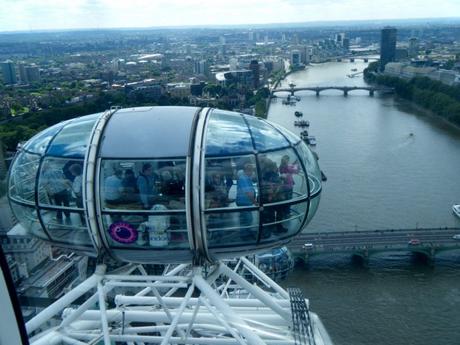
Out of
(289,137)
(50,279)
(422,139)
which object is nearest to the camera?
(289,137)

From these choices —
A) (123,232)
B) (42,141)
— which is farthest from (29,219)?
(123,232)

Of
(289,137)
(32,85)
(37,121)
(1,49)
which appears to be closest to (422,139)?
(37,121)

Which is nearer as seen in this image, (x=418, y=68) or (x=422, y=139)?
(x=422, y=139)

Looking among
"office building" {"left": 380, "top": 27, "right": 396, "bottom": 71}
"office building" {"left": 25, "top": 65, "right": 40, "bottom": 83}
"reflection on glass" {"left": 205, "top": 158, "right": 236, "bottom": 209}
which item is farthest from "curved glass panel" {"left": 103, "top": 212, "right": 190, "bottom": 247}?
"office building" {"left": 380, "top": 27, "right": 396, "bottom": 71}

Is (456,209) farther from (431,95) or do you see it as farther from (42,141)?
(431,95)

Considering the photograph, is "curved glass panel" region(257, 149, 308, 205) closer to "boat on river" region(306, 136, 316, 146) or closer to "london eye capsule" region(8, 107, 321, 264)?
"london eye capsule" region(8, 107, 321, 264)

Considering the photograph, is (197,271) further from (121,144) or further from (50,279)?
(50,279)

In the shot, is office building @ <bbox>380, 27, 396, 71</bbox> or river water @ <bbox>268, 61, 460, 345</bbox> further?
office building @ <bbox>380, 27, 396, 71</bbox>
